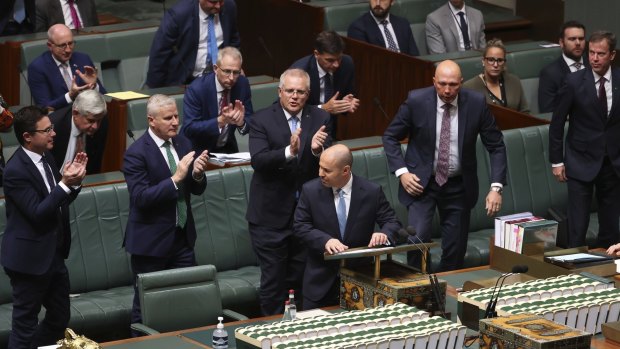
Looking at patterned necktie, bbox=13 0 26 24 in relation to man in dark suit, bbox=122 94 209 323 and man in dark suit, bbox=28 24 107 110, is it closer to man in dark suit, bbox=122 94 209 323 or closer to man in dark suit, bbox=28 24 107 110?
man in dark suit, bbox=28 24 107 110

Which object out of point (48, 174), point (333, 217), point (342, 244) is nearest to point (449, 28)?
point (333, 217)

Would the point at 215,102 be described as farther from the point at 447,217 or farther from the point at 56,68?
the point at 447,217

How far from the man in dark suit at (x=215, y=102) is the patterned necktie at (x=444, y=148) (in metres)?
1.09

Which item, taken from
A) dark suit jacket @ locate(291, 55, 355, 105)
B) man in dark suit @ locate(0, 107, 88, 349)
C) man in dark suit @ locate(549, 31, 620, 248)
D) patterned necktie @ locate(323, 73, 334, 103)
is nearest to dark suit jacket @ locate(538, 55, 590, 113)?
man in dark suit @ locate(549, 31, 620, 248)

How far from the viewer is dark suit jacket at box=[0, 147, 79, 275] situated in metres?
6.53

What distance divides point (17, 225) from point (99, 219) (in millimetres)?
1247

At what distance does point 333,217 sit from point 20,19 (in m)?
4.47

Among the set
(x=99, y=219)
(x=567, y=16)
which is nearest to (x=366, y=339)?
(x=99, y=219)

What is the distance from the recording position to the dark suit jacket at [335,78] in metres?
8.50

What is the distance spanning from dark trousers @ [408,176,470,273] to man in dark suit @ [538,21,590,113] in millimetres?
2266

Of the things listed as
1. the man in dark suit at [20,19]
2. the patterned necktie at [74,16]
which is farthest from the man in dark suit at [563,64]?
the man in dark suit at [20,19]

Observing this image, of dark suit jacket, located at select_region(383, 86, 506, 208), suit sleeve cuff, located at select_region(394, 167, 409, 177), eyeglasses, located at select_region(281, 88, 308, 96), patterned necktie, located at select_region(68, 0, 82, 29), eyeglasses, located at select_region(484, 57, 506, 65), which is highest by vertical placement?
patterned necktie, located at select_region(68, 0, 82, 29)

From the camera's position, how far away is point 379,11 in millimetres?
10047

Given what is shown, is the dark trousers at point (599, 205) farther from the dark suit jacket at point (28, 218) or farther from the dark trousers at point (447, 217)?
the dark suit jacket at point (28, 218)
